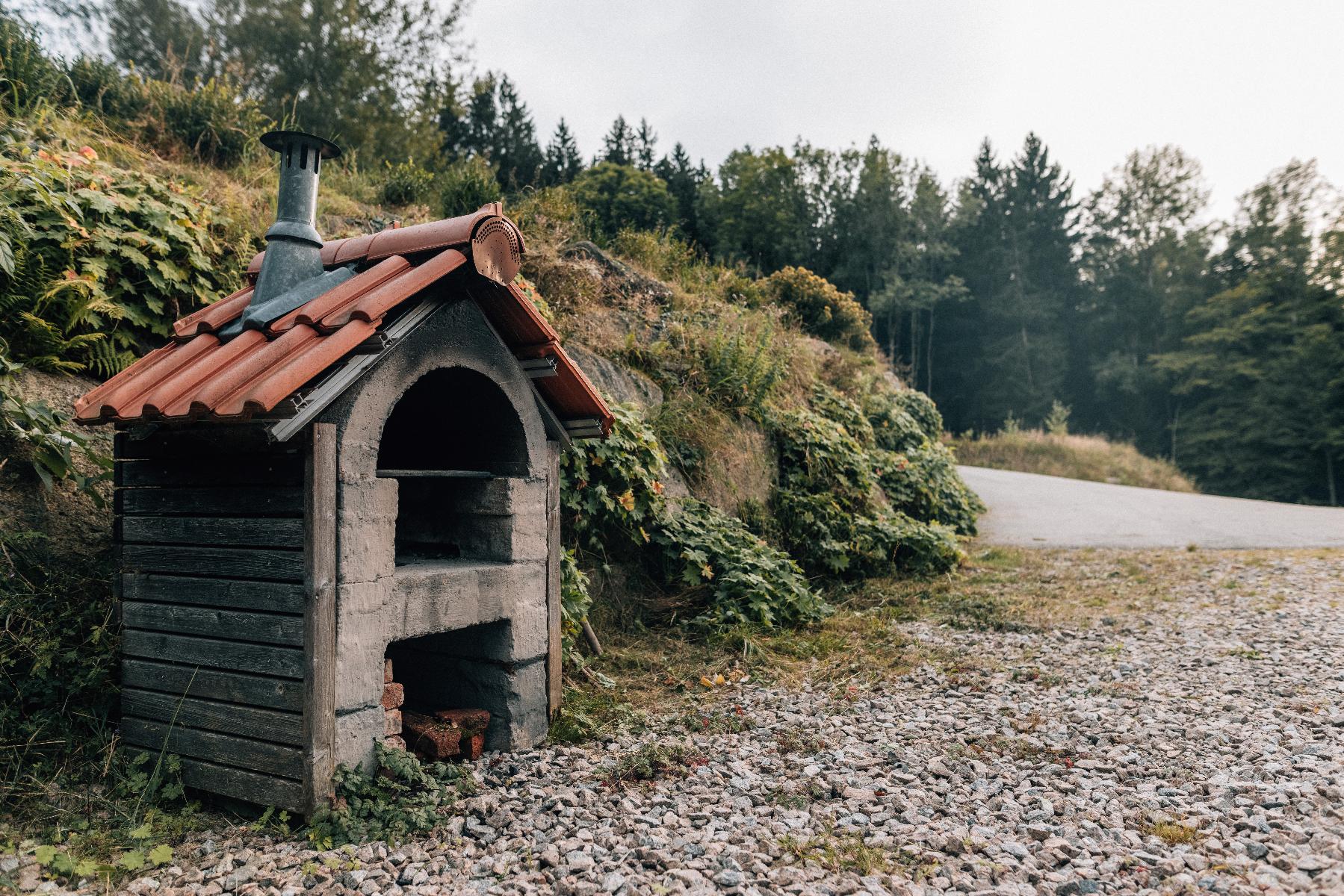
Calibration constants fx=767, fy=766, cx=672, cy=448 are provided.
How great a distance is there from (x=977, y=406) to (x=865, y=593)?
37.0m

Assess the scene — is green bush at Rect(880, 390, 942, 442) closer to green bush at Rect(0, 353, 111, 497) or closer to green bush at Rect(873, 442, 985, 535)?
green bush at Rect(873, 442, 985, 535)

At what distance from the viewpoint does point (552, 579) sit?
450 centimetres

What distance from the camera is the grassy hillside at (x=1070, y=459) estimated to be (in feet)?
69.6

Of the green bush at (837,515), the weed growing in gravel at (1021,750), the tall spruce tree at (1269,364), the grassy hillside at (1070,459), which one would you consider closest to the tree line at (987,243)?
the tall spruce tree at (1269,364)

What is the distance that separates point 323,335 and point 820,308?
43.3 feet

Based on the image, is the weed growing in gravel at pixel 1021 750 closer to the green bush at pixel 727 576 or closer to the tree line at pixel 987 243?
the green bush at pixel 727 576

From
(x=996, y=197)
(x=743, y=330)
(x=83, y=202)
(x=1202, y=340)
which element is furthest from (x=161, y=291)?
(x=996, y=197)

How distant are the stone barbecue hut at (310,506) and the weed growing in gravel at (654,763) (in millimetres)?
682

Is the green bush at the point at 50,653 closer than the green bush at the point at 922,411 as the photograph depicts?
Yes

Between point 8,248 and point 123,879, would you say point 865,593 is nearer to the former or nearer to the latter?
point 123,879

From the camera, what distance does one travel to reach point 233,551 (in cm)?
336

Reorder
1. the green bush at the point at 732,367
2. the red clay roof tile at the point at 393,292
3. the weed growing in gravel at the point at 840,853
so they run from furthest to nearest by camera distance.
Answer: the green bush at the point at 732,367
the red clay roof tile at the point at 393,292
the weed growing in gravel at the point at 840,853

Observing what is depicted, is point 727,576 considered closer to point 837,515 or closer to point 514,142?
point 837,515

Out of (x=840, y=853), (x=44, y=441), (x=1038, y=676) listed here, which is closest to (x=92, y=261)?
(x=44, y=441)
